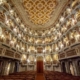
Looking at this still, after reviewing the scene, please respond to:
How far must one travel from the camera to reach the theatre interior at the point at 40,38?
9.70 meters

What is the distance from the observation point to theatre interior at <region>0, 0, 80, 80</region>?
9703 mm

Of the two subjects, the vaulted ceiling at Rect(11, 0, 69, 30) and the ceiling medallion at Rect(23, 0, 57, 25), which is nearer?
the vaulted ceiling at Rect(11, 0, 69, 30)

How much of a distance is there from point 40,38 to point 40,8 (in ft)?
30.6

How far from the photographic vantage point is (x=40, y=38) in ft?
73.0

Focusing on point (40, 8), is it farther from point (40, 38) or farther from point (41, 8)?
point (40, 38)

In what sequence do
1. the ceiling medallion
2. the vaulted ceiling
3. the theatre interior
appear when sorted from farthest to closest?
the ceiling medallion < the vaulted ceiling < the theatre interior

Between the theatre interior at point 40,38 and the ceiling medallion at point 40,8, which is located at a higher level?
the ceiling medallion at point 40,8

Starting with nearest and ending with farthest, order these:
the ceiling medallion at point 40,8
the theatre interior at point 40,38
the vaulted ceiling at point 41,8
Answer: the theatre interior at point 40,38 < the vaulted ceiling at point 41,8 < the ceiling medallion at point 40,8

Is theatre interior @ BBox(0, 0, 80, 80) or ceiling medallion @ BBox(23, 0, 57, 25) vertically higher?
ceiling medallion @ BBox(23, 0, 57, 25)

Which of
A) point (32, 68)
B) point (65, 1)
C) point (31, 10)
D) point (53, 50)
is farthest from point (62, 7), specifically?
point (32, 68)

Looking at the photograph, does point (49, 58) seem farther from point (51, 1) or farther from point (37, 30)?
point (51, 1)

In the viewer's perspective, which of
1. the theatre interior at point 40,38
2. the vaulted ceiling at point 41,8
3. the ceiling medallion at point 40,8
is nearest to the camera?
the theatre interior at point 40,38

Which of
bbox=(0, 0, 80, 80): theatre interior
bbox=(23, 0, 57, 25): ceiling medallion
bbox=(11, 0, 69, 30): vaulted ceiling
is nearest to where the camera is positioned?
bbox=(0, 0, 80, 80): theatre interior

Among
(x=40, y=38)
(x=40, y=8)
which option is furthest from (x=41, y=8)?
(x=40, y=38)
